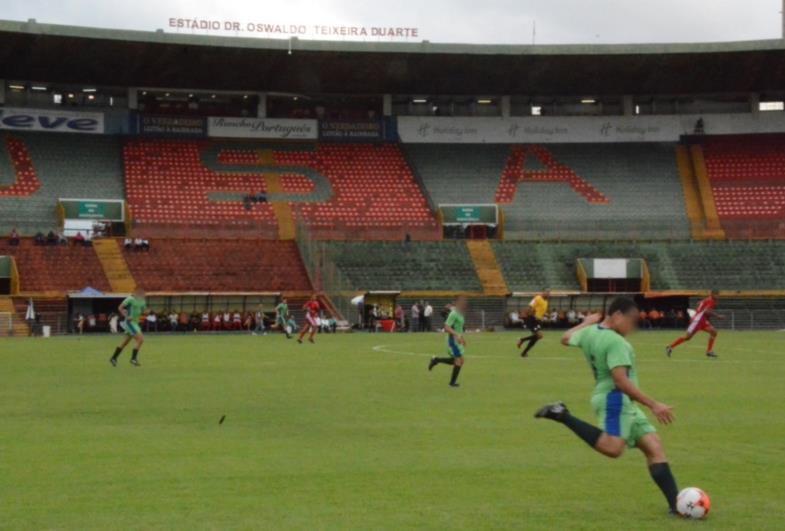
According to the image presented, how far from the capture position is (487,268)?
230 feet

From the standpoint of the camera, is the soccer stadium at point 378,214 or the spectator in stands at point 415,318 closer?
the soccer stadium at point 378,214

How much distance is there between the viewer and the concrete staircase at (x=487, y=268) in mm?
68500

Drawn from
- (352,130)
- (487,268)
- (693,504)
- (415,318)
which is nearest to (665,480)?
(693,504)

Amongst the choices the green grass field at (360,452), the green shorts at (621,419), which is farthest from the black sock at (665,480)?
the green shorts at (621,419)

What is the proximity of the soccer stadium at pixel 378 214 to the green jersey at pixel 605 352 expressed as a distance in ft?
39.1

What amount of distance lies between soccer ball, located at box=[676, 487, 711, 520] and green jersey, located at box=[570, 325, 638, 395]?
1031 millimetres

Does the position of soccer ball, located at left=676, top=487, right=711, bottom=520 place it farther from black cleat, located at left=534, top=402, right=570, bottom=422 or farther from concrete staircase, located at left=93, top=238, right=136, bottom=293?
concrete staircase, located at left=93, top=238, right=136, bottom=293

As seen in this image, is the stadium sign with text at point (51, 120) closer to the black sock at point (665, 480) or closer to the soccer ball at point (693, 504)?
the black sock at point (665, 480)

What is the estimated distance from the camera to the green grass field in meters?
10.9

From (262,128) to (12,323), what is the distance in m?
25.9

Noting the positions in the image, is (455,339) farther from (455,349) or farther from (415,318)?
(415,318)

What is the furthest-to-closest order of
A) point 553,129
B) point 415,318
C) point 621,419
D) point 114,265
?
point 553,129
point 114,265
point 415,318
point 621,419

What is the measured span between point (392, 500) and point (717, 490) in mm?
3221

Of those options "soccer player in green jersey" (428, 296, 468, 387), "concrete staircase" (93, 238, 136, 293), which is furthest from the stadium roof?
"soccer player in green jersey" (428, 296, 468, 387)
